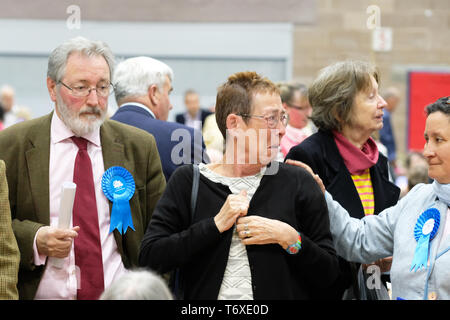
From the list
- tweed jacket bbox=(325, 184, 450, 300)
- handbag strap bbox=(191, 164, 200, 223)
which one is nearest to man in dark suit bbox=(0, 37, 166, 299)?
handbag strap bbox=(191, 164, 200, 223)

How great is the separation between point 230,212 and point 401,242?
28.3 inches

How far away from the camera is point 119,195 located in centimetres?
301

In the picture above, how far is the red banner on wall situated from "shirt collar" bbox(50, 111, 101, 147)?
9.09 m

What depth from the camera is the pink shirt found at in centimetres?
291

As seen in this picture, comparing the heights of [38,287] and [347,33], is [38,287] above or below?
below

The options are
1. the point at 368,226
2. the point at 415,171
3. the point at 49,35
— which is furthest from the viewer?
the point at 49,35

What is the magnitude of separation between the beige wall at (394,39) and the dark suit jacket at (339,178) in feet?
26.6

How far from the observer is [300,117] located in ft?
18.0

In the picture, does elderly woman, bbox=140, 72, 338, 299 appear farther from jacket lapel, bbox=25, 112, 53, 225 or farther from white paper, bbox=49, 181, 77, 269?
jacket lapel, bbox=25, 112, 53, 225

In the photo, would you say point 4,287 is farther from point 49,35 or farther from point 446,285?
point 49,35

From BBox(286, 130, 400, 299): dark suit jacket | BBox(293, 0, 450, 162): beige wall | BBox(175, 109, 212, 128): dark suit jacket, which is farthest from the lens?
BBox(293, 0, 450, 162): beige wall

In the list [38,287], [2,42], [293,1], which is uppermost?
[293,1]
